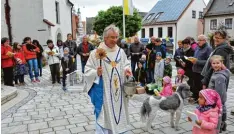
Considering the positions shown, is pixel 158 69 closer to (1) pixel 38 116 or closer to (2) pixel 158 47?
(2) pixel 158 47

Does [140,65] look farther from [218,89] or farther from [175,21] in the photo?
[175,21]

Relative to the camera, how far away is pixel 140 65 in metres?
9.05

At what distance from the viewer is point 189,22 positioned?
4156cm

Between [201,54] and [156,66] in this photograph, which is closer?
[201,54]

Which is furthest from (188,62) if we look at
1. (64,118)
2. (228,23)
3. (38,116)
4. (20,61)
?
(228,23)

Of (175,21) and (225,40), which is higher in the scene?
(175,21)

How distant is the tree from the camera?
1679 inches

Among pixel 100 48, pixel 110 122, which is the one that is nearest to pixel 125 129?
pixel 110 122

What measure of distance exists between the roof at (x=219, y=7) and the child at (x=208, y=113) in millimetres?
32804

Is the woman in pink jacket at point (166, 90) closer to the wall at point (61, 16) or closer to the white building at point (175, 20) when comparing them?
the wall at point (61, 16)

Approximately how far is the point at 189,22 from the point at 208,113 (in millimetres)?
40200

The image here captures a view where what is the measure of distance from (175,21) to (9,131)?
3745cm

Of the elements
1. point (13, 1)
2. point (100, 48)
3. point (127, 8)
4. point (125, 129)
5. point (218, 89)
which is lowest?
point (125, 129)

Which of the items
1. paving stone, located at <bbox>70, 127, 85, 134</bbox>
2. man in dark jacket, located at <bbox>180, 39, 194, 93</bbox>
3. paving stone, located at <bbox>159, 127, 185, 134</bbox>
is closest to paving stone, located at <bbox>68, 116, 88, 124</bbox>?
paving stone, located at <bbox>70, 127, 85, 134</bbox>
